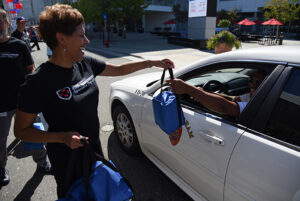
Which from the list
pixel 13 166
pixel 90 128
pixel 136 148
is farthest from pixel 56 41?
pixel 13 166

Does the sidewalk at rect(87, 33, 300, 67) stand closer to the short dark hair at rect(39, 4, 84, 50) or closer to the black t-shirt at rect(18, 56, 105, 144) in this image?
the black t-shirt at rect(18, 56, 105, 144)

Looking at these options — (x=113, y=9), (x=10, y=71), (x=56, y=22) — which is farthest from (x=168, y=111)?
(x=113, y=9)

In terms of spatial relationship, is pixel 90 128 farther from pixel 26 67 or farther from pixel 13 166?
pixel 13 166

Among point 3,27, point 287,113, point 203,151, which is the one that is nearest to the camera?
point 287,113

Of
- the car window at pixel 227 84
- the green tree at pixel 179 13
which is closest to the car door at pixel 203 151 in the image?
the car window at pixel 227 84

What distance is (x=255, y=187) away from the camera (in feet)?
4.91

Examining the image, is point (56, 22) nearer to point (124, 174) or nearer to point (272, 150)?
point (272, 150)

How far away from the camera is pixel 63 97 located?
4.61ft

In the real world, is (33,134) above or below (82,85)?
below

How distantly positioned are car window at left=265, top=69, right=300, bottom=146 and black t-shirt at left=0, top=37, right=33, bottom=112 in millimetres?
2730

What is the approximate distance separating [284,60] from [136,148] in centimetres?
214

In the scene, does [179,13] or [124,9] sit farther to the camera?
[179,13]

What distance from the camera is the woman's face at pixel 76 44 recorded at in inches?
55.9

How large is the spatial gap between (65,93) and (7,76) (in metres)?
1.66
